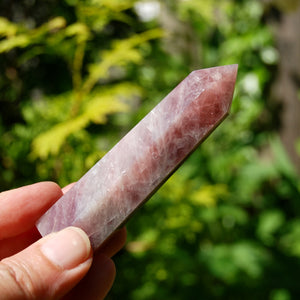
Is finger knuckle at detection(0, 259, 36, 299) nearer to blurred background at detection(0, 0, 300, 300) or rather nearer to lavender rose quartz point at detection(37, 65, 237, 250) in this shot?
lavender rose quartz point at detection(37, 65, 237, 250)

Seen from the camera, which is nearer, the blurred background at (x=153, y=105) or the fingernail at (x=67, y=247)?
A: the fingernail at (x=67, y=247)

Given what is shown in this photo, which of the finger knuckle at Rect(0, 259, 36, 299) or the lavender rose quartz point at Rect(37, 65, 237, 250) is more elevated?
the lavender rose quartz point at Rect(37, 65, 237, 250)

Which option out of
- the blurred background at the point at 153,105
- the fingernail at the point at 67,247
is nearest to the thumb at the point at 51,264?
the fingernail at the point at 67,247

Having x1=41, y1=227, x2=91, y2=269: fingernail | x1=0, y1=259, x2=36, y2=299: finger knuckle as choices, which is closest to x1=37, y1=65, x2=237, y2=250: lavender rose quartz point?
x1=41, y1=227, x2=91, y2=269: fingernail

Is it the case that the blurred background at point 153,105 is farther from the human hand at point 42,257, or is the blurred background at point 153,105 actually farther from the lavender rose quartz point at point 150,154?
the lavender rose quartz point at point 150,154

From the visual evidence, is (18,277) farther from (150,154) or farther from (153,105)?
(153,105)

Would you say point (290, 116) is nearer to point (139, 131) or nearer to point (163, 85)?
point (163, 85)

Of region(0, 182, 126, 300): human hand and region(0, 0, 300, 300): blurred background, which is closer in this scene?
region(0, 182, 126, 300): human hand
